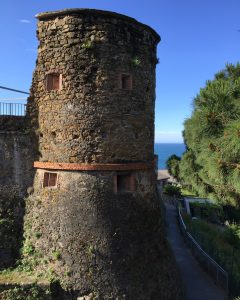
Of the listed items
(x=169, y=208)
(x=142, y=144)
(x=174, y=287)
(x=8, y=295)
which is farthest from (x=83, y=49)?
(x=169, y=208)

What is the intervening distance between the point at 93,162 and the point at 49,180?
156cm

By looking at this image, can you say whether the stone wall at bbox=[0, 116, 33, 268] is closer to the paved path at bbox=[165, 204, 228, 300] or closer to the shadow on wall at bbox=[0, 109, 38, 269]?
the shadow on wall at bbox=[0, 109, 38, 269]

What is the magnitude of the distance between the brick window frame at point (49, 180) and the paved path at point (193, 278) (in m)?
6.72

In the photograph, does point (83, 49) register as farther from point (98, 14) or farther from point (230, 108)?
point (230, 108)

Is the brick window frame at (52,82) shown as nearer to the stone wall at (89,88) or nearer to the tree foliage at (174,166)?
the stone wall at (89,88)

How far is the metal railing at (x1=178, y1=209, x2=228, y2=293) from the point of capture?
13.6 meters

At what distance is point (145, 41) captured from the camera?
35.0 ft

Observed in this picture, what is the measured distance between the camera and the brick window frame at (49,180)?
10.2 meters

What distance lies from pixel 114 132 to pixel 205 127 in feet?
8.86

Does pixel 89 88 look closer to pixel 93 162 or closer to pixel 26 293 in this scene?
pixel 93 162

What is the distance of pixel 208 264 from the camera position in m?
15.2

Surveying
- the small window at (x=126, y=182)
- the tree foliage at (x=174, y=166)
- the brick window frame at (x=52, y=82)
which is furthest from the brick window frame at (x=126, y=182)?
the tree foliage at (x=174, y=166)

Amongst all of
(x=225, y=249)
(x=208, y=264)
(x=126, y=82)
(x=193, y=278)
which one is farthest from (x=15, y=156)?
(x=225, y=249)

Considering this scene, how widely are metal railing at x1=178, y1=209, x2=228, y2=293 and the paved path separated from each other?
23 cm
